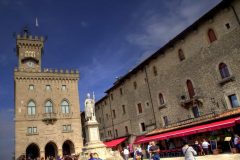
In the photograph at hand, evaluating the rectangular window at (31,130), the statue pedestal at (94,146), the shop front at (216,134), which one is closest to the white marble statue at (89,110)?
the statue pedestal at (94,146)

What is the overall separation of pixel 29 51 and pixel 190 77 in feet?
99.1

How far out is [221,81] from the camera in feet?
63.1

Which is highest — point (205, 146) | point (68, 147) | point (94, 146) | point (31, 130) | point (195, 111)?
point (31, 130)

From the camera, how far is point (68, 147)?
3781 centimetres

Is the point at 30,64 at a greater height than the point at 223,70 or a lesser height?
greater

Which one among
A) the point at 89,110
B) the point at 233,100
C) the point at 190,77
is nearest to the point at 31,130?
the point at 89,110

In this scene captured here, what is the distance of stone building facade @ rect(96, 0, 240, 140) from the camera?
18.6 meters

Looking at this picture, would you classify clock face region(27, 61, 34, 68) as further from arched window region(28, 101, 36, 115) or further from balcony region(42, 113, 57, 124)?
balcony region(42, 113, 57, 124)

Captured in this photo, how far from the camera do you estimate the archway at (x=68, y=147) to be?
121 ft

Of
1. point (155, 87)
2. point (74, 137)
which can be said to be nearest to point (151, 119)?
point (155, 87)

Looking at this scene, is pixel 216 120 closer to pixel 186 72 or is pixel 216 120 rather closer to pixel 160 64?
pixel 186 72

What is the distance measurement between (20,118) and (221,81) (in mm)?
28513

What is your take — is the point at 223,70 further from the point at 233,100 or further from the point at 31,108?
the point at 31,108

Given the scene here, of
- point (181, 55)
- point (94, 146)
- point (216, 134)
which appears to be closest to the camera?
point (94, 146)
